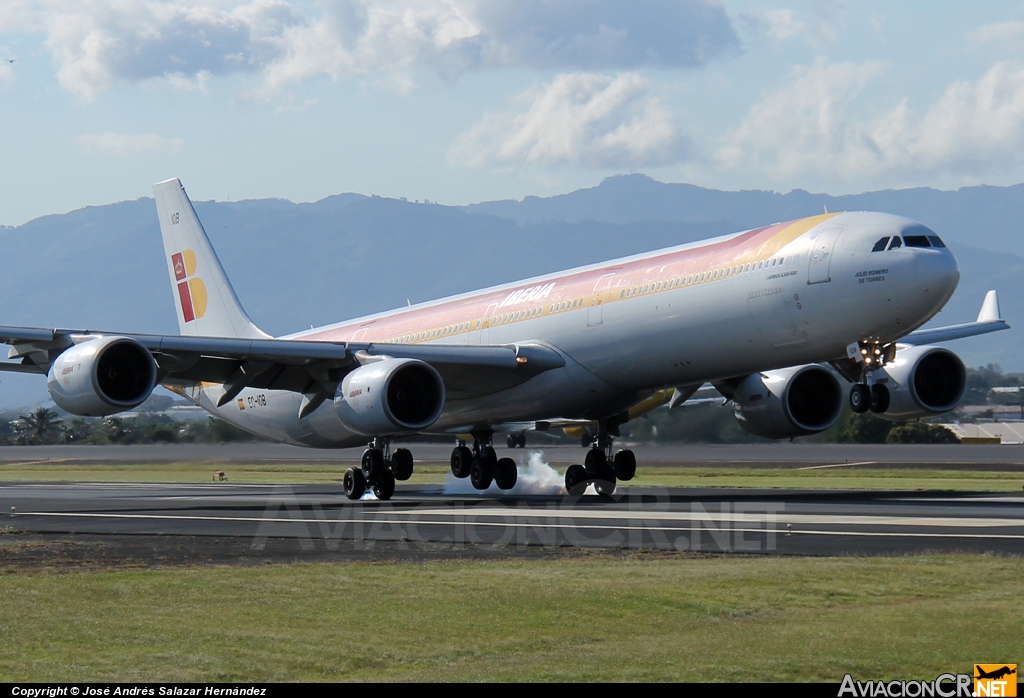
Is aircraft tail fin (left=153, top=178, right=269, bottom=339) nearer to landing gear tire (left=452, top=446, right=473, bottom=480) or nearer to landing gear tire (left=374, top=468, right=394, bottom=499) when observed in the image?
landing gear tire (left=452, top=446, right=473, bottom=480)

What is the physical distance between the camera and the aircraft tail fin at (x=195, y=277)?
43.2 metres

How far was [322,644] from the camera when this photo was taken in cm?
1077

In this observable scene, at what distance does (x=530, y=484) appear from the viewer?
3878 cm

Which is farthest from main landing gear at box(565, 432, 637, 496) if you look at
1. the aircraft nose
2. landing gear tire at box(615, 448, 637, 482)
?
the aircraft nose

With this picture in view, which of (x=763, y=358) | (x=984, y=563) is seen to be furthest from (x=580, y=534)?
(x=763, y=358)

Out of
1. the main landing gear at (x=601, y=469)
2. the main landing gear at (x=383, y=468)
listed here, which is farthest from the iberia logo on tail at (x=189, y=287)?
the main landing gear at (x=601, y=469)

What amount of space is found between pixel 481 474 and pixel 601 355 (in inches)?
253

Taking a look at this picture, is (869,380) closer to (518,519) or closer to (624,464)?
(518,519)

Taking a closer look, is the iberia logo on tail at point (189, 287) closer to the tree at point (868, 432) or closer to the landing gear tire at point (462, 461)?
the landing gear tire at point (462, 461)

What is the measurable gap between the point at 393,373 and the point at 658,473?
23979 mm

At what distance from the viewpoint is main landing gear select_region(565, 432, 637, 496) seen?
117ft

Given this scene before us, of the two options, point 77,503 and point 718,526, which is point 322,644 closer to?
point 718,526

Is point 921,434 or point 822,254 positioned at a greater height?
point 822,254

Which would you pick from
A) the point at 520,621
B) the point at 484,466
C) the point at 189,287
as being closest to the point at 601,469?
the point at 484,466
